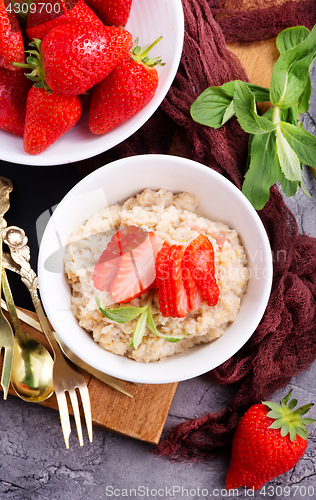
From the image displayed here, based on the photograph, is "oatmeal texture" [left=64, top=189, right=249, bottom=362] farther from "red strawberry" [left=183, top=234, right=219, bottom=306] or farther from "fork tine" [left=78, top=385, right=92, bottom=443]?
"fork tine" [left=78, top=385, right=92, bottom=443]

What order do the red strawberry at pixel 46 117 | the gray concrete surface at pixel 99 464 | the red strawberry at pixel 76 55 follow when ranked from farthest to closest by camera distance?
the gray concrete surface at pixel 99 464
the red strawberry at pixel 46 117
the red strawberry at pixel 76 55

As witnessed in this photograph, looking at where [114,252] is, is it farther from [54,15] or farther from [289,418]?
[289,418]

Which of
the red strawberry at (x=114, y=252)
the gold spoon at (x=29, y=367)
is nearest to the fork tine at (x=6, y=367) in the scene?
the gold spoon at (x=29, y=367)

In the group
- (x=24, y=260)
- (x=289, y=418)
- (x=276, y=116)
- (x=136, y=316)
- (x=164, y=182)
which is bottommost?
(x=289, y=418)

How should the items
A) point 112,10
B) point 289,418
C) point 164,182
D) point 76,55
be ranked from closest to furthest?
point 76,55 < point 112,10 < point 164,182 < point 289,418

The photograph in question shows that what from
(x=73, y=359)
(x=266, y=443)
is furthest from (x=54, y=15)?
(x=266, y=443)

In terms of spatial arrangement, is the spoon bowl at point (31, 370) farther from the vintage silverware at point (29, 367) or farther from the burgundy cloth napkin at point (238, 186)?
the burgundy cloth napkin at point (238, 186)
